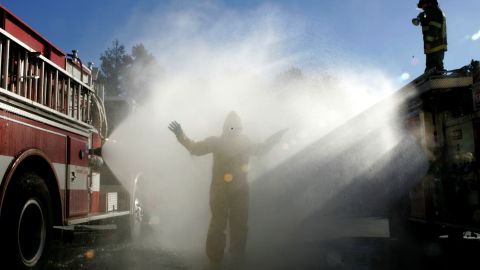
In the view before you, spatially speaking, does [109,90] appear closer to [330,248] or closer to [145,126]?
[145,126]

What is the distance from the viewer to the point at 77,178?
5.89 m

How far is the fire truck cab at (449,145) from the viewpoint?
532 centimetres

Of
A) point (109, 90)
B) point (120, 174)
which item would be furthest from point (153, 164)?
point (109, 90)

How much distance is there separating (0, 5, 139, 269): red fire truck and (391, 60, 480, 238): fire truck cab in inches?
167

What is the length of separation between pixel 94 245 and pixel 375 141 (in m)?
5.37

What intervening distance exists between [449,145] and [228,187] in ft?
8.79

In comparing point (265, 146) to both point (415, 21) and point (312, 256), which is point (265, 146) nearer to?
point (312, 256)

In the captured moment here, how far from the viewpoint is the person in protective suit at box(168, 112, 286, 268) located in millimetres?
5586

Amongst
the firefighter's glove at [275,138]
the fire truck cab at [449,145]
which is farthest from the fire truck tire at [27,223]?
the fire truck cab at [449,145]

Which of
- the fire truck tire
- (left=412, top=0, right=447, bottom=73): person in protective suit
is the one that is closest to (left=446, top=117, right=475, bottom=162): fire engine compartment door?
(left=412, top=0, right=447, bottom=73): person in protective suit

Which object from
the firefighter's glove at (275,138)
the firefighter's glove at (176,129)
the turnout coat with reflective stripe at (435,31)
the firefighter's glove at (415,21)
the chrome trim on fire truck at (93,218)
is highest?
the firefighter's glove at (415,21)

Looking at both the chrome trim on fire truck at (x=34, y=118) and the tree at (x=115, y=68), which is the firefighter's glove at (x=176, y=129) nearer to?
the chrome trim on fire truck at (x=34, y=118)

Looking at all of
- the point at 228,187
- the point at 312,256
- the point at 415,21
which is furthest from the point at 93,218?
the point at 415,21

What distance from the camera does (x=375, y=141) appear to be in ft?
30.4
